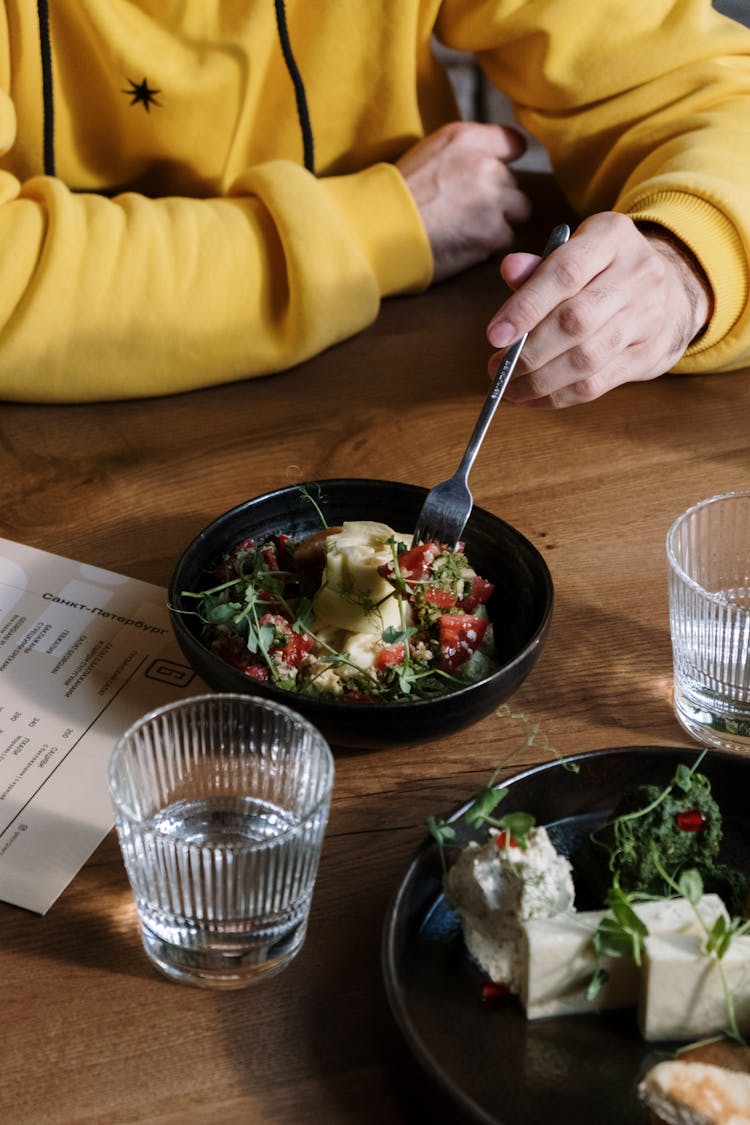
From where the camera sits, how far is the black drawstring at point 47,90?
134 cm

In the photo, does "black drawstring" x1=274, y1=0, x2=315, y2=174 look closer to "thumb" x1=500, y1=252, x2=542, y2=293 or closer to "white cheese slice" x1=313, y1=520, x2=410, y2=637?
"thumb" x1=500, y1=252, x2=542, y2=293

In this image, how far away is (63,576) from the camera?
105 centimetres

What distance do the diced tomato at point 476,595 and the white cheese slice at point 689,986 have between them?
0.34 meters

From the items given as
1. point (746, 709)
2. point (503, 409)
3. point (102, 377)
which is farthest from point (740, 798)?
point (102, 377)

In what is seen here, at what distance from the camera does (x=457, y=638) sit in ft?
2.97

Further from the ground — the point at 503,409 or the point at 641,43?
the point at 641,43

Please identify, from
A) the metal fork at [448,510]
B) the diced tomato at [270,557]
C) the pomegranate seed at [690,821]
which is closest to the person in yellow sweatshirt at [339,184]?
the metal fork at [448,510]

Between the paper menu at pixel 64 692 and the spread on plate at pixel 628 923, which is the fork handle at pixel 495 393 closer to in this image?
the paper menu at pixel 64 692

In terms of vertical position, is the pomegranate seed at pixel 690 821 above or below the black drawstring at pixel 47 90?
below

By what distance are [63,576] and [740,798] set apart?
0.56 metres

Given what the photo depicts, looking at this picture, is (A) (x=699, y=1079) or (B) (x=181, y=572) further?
(B) (x=181, y=572)

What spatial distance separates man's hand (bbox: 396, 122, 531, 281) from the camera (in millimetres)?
1410

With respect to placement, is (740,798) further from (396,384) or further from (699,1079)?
(396,384)

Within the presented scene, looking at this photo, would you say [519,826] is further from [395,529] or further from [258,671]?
[395,529]
